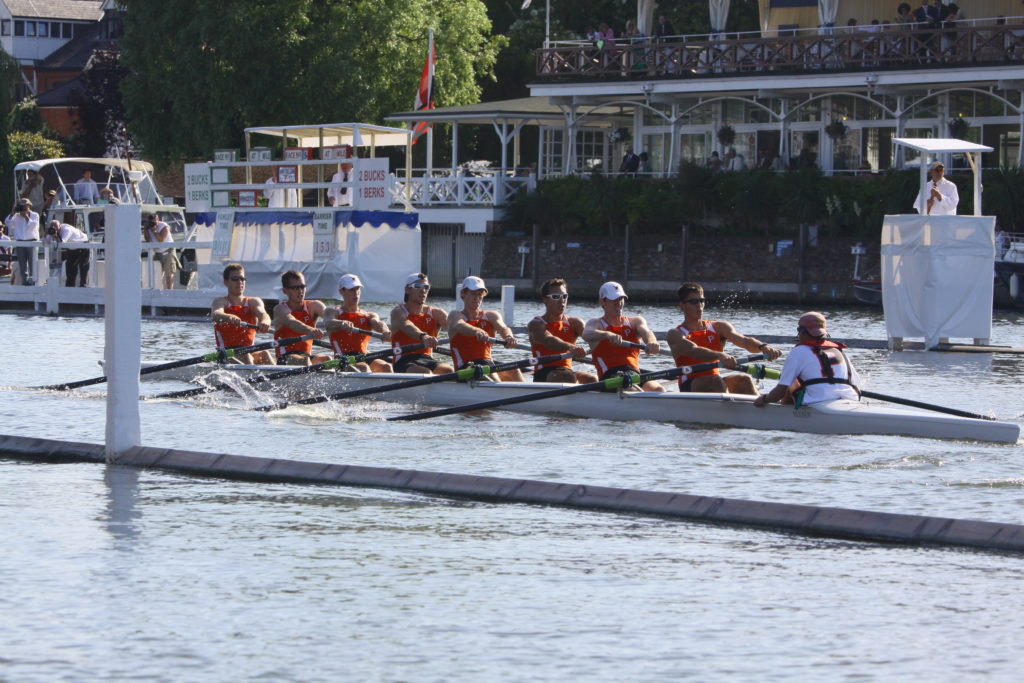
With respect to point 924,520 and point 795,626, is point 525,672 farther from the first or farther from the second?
point 924,520

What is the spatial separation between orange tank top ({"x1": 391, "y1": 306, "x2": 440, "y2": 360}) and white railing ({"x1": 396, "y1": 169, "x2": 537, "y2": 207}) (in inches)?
1185

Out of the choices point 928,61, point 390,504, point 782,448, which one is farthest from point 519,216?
point 390,504

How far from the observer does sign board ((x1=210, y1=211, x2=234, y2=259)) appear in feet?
113

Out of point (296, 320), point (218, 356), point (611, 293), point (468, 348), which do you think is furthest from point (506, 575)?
point (218, 356)

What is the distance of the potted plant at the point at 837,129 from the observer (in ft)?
147

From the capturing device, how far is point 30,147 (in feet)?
222

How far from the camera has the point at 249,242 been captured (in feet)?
113

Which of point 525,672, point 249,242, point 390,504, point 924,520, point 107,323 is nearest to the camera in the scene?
point 525,672

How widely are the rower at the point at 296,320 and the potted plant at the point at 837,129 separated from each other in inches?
1121

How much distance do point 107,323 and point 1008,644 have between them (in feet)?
23.3

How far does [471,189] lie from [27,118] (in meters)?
30.6

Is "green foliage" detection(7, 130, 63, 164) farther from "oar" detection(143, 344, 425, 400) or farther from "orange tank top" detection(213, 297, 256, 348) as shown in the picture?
"oar" detection(143, 344, 425, 400)

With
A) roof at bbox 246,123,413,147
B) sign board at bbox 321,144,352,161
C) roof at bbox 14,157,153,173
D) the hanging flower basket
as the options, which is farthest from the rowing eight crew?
the hanging flower basket

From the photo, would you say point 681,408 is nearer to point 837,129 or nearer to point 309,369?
point 309,369
